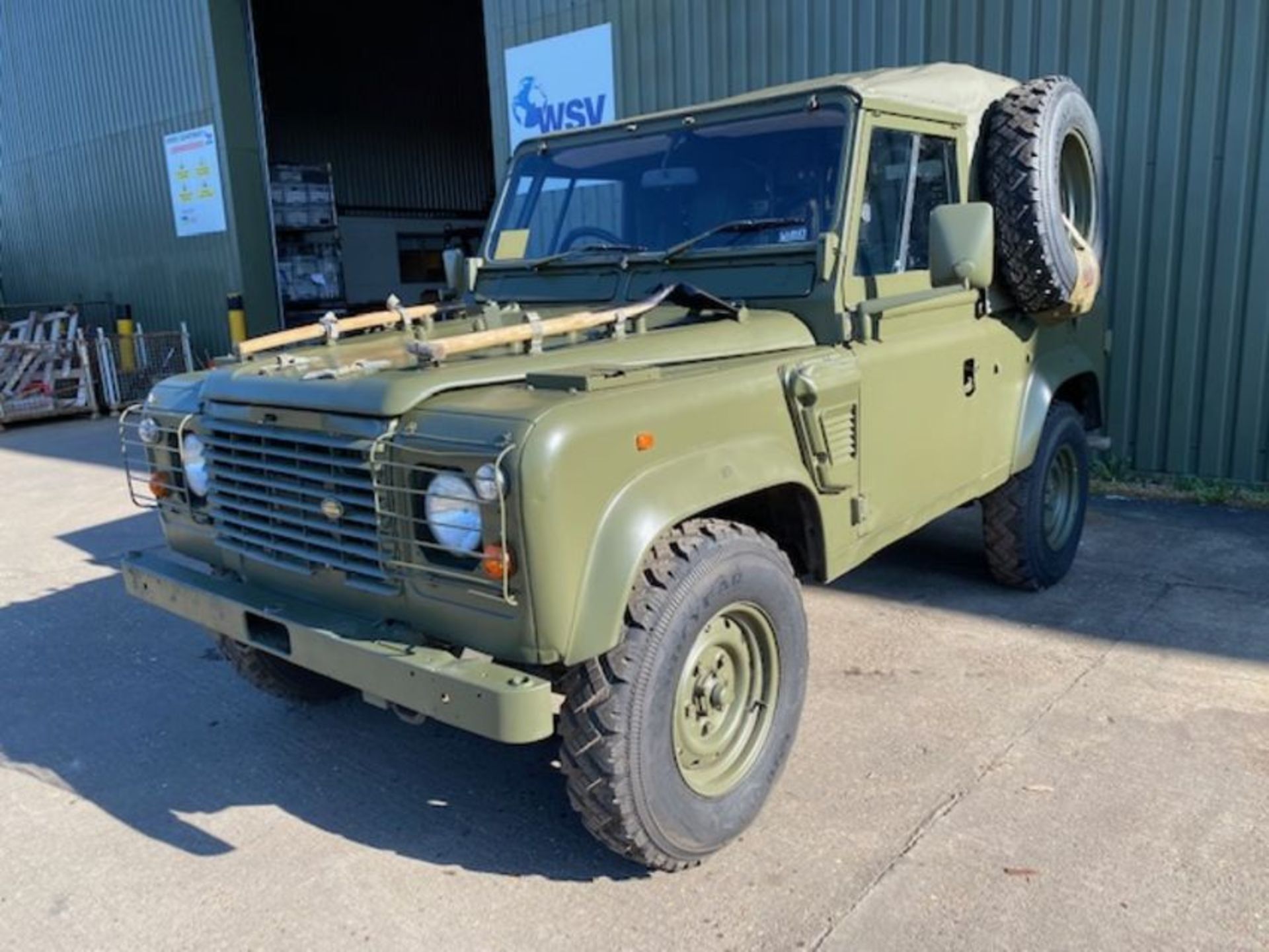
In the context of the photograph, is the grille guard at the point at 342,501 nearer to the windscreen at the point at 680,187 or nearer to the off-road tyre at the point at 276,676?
the off-road tyre at the point at 276,676

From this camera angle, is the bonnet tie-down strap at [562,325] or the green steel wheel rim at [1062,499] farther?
the green steel wheel rim at [1062,499]

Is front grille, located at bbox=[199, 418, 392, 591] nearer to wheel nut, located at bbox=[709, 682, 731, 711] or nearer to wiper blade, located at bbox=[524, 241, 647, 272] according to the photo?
wheel nut, located at bbox=[709, 682, 731, 711]

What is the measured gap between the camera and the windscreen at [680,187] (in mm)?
3766

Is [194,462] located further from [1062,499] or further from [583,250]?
[1062,499]

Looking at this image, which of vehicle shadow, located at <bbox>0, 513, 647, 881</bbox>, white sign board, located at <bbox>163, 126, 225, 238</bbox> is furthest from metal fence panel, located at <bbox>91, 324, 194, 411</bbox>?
vehicle shadow, located at <bbox>0, 513, 647, 881</bbox>

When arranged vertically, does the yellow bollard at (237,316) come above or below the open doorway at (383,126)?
below

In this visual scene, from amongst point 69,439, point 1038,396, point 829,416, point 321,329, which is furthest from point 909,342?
point 69,439

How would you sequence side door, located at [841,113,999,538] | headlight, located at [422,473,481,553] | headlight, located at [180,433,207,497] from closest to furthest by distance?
headlight, located at [422,473,481,553] → headlight, located at [180,433,207,497] → side door, located at [841,113,999,538]

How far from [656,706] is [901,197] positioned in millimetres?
2251

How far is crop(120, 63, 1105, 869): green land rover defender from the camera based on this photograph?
2.60 metres

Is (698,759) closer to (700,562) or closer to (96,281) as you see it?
(700,562)

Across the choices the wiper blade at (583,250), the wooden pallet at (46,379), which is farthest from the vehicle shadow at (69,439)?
the wiper blade at (583,250)

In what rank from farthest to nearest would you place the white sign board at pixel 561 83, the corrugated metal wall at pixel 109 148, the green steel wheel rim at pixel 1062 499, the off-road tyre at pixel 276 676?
the corrugated metal wall at pixel 109 148 < the white sign board at pixel 561 83 < the green steel wheel rim at pixel 1062 499 < the off-road tyre at pixel 276 676

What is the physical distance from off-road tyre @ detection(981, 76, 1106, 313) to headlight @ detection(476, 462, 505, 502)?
8.96 feet
